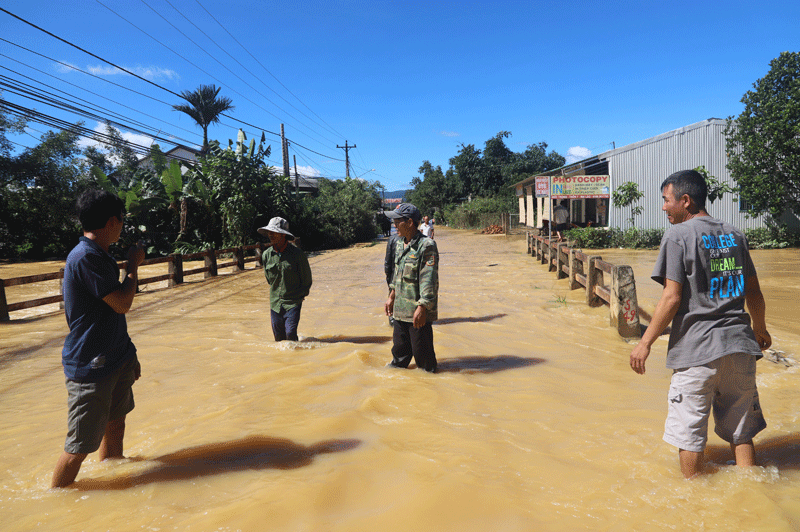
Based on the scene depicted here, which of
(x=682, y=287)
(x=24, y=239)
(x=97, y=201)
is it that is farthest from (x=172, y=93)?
(x=682, y=287)

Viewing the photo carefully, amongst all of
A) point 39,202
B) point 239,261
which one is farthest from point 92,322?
point 39,202

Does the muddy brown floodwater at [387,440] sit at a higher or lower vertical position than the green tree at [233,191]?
lower

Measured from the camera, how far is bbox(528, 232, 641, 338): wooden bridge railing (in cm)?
698

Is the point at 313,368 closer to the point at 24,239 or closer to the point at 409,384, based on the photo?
the point at 409,384

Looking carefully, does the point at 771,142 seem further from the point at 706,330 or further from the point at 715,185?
the point at 706,330

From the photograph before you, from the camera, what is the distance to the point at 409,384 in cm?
512

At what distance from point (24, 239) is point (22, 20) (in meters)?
15.5

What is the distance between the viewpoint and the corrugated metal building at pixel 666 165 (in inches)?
812

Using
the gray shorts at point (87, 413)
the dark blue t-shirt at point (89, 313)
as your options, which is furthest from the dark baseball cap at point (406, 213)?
the gray shorts at point (87, 413)

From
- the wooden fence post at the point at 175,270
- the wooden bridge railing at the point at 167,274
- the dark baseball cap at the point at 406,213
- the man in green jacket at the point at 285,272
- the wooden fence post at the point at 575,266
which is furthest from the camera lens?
the wooden fence post at the point at 175,270

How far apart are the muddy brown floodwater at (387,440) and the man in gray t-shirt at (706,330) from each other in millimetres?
429

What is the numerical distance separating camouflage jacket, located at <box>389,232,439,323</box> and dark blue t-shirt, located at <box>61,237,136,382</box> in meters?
2.68

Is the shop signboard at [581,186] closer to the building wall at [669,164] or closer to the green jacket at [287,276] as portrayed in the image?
the building wall at [669,164]

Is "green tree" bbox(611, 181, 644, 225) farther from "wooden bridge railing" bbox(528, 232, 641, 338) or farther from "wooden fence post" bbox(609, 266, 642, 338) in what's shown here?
"wooden fence post" bbox(609, 266, 642, 338)
